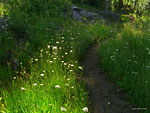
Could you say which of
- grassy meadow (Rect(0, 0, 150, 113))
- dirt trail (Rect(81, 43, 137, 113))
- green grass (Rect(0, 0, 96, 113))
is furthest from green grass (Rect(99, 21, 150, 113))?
green grass (Rect(0, 0, 96, 113))

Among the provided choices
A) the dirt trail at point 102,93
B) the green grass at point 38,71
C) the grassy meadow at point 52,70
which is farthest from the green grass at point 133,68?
the green grass at point 38,71

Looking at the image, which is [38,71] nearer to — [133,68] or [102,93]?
[102,93]

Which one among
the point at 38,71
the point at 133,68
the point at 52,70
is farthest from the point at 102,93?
the point at 38,71

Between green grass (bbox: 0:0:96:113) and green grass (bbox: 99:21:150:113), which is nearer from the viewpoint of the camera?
green grass (bbox: 0:0:96:113)

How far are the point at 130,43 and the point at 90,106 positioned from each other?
11.7ft

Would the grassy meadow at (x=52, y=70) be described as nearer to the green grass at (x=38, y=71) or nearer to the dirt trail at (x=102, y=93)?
the green grass at (x=38, y=71)

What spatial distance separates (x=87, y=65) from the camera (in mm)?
6066

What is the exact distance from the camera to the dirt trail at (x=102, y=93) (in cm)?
355

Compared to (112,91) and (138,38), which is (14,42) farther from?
(138,38)

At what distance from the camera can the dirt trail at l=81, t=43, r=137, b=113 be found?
140 inches

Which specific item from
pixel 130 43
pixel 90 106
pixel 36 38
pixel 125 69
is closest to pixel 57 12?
pixel 36 38

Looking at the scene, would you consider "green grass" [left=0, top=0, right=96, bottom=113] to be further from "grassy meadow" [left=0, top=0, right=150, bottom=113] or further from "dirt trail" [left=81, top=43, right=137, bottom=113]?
"dirt trail" [left=81, top=43, right=137, bottom=113]

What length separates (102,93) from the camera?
4180mm

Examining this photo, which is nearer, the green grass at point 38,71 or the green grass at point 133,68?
the green grass at point 38,71
